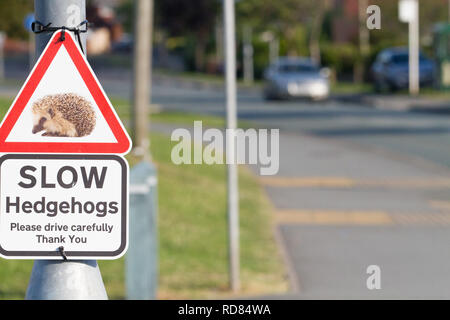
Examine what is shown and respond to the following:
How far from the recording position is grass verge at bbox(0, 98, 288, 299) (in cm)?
864

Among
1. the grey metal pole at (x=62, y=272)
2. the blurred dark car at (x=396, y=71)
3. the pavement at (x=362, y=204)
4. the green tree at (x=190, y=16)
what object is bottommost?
the pavement at (x=362, y=204)

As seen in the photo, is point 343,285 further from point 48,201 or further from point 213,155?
point 213,155

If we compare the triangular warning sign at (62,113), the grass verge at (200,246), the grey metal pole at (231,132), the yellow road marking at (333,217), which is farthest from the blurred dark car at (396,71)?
the triangular warning sign at (62,113)

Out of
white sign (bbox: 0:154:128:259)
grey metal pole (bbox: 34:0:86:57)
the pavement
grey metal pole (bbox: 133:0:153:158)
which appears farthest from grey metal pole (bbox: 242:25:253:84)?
white sign (bbox: 0:154:128:259)

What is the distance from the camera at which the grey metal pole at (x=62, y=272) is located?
3605 mm

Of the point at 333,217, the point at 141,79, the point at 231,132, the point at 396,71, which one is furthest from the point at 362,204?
the point at 396,71

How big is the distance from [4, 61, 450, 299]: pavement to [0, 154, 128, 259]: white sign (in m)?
4.42

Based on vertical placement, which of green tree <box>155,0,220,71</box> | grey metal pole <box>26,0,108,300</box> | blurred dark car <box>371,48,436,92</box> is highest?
green tree <box>155,0,220,71</box>

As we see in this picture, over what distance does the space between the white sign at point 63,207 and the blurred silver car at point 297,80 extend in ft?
99.8

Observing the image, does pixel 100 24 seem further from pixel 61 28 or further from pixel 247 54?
pixel 247 54

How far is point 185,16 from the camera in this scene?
6662 centimetres

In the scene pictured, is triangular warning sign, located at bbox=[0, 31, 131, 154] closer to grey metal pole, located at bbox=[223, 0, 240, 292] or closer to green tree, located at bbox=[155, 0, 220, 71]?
grey metal pole, located at bbox=[223, 0, 240, 292]

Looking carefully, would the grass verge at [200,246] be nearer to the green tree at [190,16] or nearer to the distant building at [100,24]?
the distant building at [100,24]

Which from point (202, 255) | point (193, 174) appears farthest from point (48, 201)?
point (193, 174)
